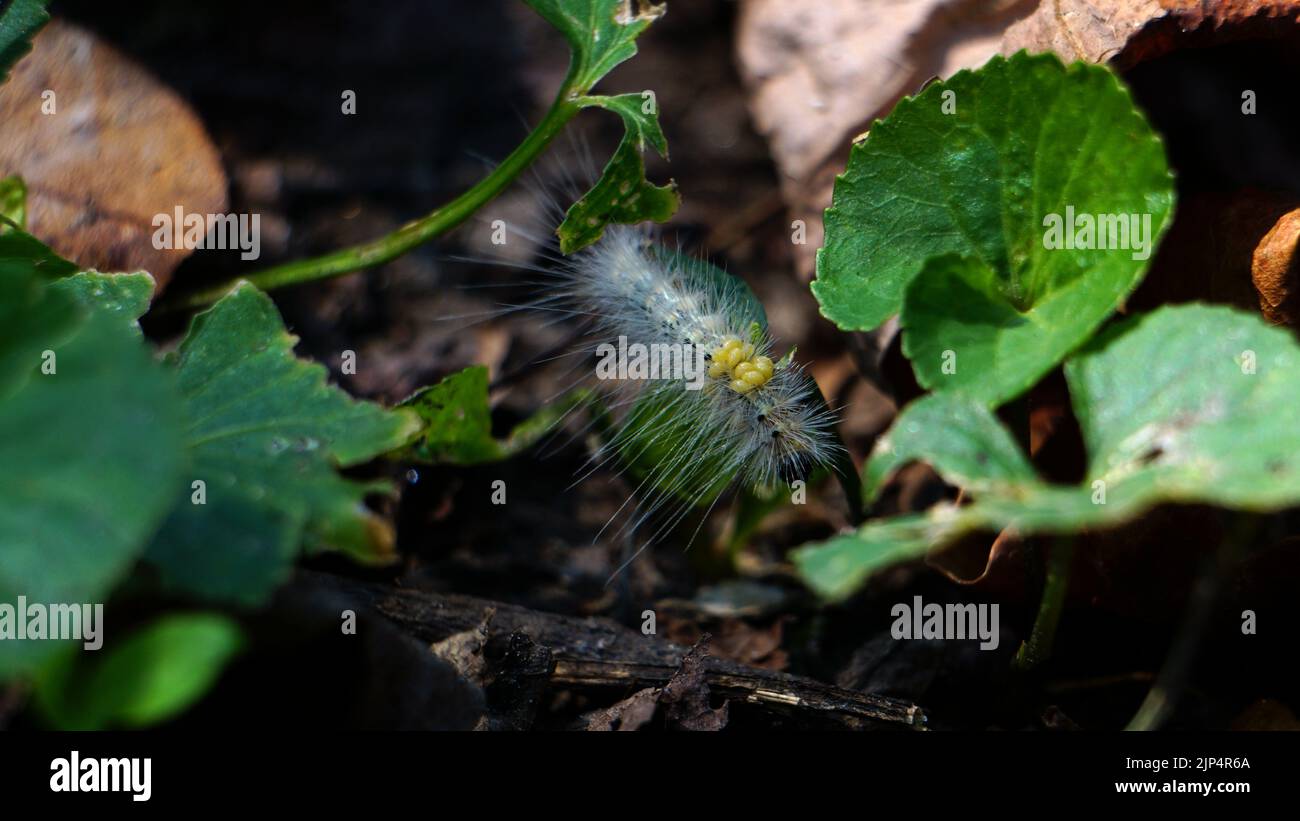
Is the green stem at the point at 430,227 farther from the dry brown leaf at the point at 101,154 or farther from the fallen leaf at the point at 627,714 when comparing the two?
the fallen leaf at the point at 627,714

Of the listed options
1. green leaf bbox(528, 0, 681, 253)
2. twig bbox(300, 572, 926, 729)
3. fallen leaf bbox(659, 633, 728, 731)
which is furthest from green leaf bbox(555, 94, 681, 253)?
fallen leaf bbox(659, 633, 728, 731)

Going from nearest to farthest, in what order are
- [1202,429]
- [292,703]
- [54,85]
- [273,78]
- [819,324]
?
[1202,429] → [292,703] → [54,85] → [819,324] → [273,78]

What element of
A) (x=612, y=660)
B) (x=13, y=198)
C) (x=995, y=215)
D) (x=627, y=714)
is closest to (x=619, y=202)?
(x=995, y=215)

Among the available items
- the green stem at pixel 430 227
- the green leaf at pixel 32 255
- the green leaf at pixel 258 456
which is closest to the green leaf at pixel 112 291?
the green leaf at pixel 32 255

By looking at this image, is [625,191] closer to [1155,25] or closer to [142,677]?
[1155,25]

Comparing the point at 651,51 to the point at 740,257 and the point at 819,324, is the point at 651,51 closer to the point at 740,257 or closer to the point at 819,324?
the point at 740,257

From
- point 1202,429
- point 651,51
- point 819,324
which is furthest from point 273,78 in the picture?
point 1202,429
